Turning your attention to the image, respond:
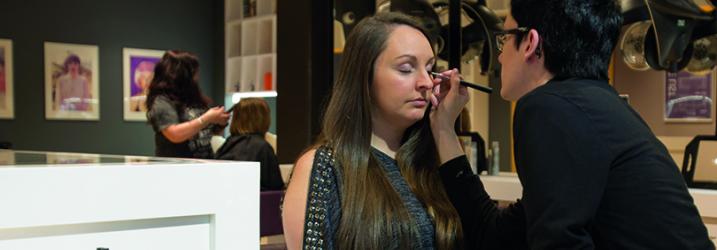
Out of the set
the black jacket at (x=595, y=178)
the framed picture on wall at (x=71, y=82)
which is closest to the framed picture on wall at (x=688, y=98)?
the black jacket at (x=595, y=178)

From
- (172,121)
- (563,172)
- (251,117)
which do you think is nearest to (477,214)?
(563,172)

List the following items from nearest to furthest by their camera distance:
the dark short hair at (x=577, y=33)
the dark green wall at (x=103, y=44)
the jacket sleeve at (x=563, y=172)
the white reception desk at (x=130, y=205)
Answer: the white reception desk at (x=130, y=205) → the jacket sleeve at (x=563, y=172) → the dark short hair at (x=577, y=33) → the dark green wall at (x=103, y=44)

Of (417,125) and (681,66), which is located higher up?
(681,66)

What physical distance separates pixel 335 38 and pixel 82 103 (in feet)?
10.9

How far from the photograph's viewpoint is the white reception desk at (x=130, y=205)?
79 centimetres

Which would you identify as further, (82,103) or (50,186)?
(82,103)

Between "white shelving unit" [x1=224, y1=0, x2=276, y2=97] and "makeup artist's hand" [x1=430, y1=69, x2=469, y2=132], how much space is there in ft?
17.1

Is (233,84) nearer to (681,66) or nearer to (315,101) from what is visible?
(315,101)

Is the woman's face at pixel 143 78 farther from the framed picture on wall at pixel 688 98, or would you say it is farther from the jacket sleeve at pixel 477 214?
the jacket sleeve at pixel 477 214

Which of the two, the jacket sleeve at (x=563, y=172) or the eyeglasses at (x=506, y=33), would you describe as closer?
the jacket sleeve at (x=563, y=172)

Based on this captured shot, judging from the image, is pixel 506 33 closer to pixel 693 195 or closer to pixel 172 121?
pixel 693 195

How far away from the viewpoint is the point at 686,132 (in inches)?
190

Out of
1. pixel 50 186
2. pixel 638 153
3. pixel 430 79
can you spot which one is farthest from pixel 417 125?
pixel 50 186

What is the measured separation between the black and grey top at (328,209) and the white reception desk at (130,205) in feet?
1.10
